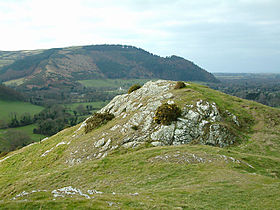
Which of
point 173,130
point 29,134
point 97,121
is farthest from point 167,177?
point 29,134

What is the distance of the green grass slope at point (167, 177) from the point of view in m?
12.6

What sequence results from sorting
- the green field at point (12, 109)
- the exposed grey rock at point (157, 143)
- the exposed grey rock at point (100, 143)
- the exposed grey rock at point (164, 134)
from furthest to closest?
1. the green field at point (12, 109)
2. the exposed grey rock at point (100, 143)
3. the exposed grey rock at point (164, 134)
4. the exposed grey rock at point (157, 143)

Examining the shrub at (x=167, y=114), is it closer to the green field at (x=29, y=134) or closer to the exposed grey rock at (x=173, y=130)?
the exposed grey rock at (x=173, y=130)

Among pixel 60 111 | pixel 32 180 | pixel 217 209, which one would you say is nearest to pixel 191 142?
pixel 217 209

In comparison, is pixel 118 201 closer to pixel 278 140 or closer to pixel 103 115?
pixel 278 140

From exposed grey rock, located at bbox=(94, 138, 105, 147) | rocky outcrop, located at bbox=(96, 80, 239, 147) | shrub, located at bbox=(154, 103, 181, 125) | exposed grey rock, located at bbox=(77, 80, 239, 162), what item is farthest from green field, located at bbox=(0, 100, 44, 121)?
shrub, located at bbox=(154, 103, 181, 125)

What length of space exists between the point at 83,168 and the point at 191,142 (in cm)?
1580

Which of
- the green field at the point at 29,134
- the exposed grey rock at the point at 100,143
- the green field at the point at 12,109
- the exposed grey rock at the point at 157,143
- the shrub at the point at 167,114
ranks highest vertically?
the shrub at the point at 167,114

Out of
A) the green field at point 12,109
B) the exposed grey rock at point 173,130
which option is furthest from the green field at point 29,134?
the exposed grey rock at point 173,130

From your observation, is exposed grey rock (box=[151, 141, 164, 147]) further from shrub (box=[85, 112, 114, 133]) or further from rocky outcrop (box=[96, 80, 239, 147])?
shrub (box=[85, 112, 114, 133])

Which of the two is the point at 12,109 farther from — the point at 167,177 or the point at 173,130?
the point at 167,177

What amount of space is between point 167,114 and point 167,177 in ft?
44.2

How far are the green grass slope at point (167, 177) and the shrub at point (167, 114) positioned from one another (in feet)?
14.0

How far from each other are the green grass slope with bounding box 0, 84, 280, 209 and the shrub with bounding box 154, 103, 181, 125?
4275 millimetres
